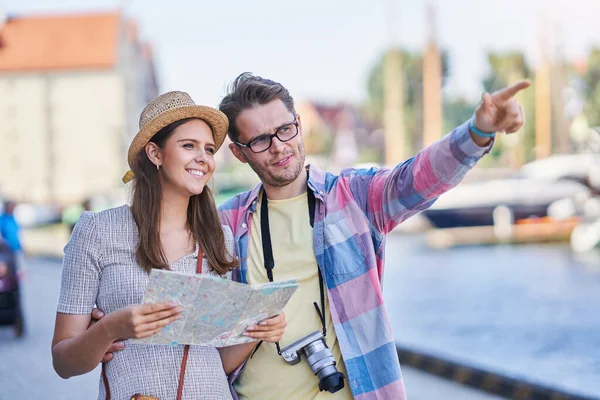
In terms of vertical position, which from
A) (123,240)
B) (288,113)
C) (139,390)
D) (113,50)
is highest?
(113,50)

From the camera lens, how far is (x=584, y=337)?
31.8ft

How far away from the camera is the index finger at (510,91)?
2.72 m

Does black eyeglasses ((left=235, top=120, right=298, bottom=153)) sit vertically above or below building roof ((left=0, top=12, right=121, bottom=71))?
below

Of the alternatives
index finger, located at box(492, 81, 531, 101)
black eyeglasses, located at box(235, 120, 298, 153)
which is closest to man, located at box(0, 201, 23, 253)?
black eyeglasses, located at box(235, 120, 298, 153)

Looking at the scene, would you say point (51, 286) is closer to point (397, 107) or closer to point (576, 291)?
point (576, 291)

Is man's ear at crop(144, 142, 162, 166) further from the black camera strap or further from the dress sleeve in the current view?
the black camera strap

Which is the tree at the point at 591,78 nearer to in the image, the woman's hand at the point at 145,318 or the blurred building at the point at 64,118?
the blurred building at the point at 64,118

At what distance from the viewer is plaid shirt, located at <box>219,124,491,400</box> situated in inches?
125

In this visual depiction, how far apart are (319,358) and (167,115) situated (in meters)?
1.03

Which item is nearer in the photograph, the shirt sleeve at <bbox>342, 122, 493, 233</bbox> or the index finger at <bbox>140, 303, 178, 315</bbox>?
the index finger at <bbox>140, 303, 178, 315</bbox>

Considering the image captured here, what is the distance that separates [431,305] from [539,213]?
11.7 metres

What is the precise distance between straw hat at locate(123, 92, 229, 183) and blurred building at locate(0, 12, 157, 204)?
57814mm

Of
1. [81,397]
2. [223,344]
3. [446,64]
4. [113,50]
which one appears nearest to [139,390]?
[223,344]

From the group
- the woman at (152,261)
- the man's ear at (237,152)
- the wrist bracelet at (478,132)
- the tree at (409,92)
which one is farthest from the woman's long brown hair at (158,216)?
the tree at (409,92)
